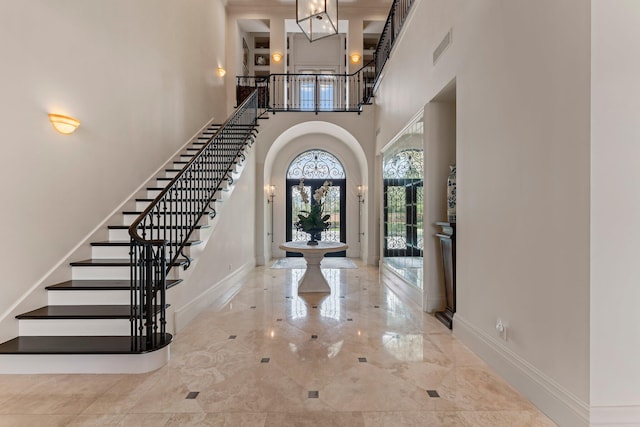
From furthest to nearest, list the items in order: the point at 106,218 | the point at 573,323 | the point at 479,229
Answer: the point at 106,218 → the point at 479,229 → the point at 573,323

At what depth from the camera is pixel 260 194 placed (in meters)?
8.02

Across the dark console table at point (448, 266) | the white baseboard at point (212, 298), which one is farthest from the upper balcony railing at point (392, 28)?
the white baseboard at point (212, 298)

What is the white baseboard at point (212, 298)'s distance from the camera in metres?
3.62

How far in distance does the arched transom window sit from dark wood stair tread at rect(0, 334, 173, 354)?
7.18m

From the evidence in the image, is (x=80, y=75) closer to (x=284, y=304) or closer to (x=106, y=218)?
(x=106, y=218)

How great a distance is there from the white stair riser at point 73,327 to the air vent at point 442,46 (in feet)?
14.4

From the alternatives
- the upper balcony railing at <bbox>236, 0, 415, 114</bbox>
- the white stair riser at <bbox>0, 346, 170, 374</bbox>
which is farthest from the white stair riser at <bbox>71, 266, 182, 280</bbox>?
the upper balcony railing at <bbox>236, 0, 415, 114</bbox>

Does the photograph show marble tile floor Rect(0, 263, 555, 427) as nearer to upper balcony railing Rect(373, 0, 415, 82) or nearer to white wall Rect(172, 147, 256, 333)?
white wall Rect(172, 147, 256, 333)

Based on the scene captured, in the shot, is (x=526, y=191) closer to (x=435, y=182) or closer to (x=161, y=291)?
(x=435, y=182)

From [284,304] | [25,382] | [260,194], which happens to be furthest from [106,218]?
[260,194]

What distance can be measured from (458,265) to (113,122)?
15.3 ft

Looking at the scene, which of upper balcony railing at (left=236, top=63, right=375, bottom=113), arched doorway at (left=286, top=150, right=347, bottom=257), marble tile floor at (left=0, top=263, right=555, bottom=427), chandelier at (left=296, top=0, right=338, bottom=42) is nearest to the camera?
marble tile floor at (left=0, top=263, right=555, bottom=427)

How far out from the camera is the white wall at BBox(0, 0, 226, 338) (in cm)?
→ 284

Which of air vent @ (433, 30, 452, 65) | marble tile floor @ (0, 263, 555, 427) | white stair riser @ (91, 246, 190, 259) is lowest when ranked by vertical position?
marble tile floor @ (0, 263, 555, 427)
